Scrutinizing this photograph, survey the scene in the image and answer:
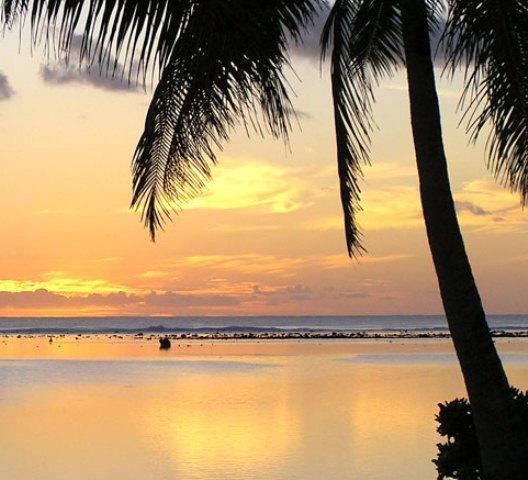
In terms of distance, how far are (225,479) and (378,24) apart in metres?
6.92

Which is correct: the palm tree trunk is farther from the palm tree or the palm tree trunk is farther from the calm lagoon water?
the calm lagoon water

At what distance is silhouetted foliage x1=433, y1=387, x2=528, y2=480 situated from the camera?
8.22 m

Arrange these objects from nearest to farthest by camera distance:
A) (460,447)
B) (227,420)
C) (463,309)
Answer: (463,309)
(460,447)
(227,420)

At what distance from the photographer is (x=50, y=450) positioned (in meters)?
16.4

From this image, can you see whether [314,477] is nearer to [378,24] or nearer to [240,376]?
[378,24]

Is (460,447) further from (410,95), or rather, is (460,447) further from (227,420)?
(227,420)

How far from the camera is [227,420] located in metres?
19.5

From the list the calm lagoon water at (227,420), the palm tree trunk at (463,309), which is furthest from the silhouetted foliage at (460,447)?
the calm lagoon water at (227,420)

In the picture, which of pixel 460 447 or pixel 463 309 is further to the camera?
pixel 460 447

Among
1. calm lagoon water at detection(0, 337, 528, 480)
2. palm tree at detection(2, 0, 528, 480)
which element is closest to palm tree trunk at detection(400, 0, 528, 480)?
palm tree at detection(2, 0, 528, 480)

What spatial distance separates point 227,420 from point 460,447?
11.6 m

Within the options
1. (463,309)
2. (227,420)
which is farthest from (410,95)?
(227,420)

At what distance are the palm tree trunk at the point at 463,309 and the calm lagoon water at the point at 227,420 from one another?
691 centimetres

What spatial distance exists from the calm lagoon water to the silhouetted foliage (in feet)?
18.2
